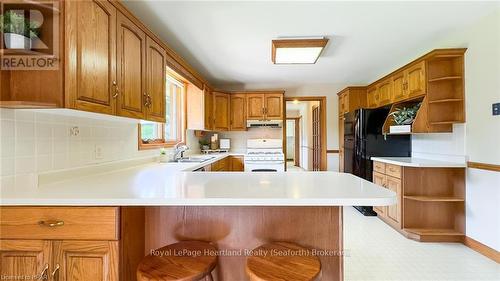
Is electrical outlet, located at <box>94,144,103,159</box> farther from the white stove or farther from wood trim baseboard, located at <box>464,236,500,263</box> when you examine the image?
wood trim baseboard, located at <box>464,236,500,263</box>

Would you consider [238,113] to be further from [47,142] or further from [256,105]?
[47,142]

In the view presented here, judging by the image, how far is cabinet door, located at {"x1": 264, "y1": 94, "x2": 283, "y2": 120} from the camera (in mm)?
4902

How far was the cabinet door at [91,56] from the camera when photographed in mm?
1216

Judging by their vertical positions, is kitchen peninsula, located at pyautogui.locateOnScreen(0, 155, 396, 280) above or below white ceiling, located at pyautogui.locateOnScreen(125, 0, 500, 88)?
below

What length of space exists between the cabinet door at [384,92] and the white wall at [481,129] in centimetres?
95

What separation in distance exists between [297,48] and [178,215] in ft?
7.76

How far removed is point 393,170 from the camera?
3045 mm

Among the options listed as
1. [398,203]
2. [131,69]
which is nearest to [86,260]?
[131,69]

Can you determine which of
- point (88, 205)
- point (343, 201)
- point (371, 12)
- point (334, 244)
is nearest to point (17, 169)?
point (88, 205)

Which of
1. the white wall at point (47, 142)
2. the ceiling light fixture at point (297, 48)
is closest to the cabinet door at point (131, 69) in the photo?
the white wall at point (47, 142)

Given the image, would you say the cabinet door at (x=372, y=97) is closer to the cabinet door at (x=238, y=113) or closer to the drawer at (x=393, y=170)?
the drawer at (x=393, y=170)

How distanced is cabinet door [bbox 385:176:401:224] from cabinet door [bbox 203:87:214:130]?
2943mm

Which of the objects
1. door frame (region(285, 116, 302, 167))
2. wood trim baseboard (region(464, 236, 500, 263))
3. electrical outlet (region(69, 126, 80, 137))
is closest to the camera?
electrical outlet (region(69, 126, 80, 137))

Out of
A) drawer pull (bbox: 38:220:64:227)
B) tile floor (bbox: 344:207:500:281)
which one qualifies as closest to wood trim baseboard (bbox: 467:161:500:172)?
tile floor (bbox: 344:207:500:281)
